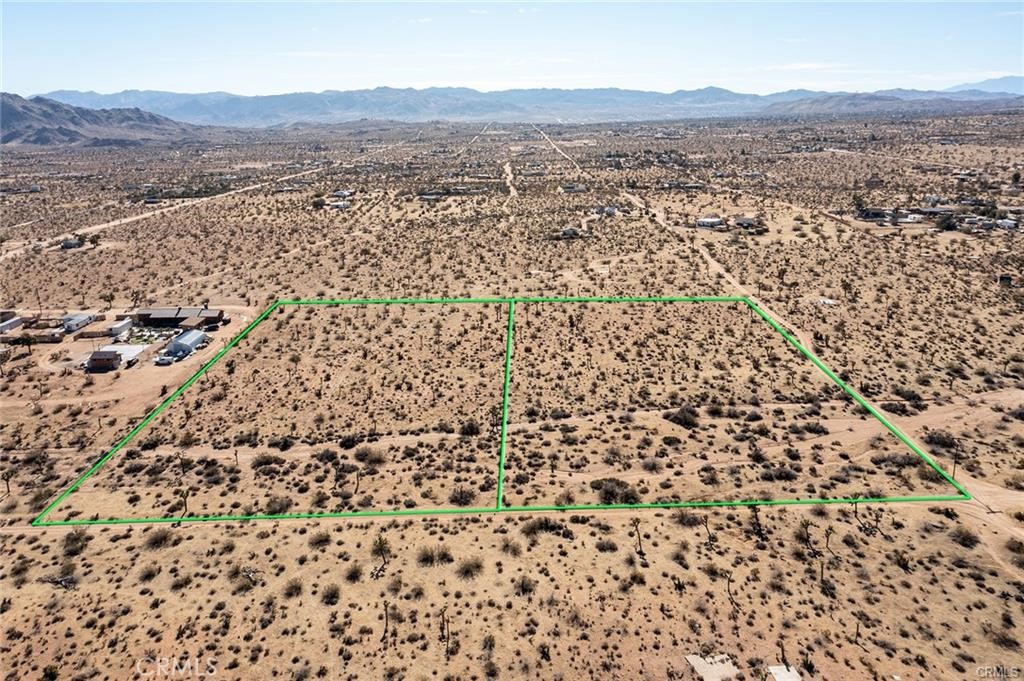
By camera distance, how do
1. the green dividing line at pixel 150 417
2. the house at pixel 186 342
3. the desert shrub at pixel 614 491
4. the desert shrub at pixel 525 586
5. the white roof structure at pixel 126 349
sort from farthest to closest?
the house at pixel 186 342 < the white roof structure at pixel 126 349 < the green dividing line at pixel 150 417 < the desert shrub at pixel 614 491 < the desert shrub at pixel 525 586

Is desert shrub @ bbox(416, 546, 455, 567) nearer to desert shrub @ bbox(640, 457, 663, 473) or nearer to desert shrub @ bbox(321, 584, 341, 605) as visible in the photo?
desert shrub @ bbox(321, 584, 341, 605)

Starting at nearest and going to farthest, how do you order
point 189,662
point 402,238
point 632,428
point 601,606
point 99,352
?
point 189,662
point 601,606
point 632,428
point 99,352
point 402,238

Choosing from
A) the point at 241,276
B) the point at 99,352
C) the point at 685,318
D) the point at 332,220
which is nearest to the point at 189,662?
the point at 99,352

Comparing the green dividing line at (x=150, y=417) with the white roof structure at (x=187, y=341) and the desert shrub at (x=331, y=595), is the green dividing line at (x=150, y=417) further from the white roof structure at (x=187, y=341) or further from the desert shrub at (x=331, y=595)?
the desert shrub at (x=331, y=595)

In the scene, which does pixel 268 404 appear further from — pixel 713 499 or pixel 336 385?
pixel 713 499

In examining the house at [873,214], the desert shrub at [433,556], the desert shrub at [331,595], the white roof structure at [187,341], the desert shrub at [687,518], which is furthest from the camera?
the house at [873,214]

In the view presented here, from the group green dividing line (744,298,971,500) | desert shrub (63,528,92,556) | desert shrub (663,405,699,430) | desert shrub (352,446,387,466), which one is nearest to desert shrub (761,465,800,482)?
desert shrub (663,405,699,430)

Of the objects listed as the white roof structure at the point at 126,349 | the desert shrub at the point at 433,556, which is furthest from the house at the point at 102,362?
the desert shrub at the point at 433,556
